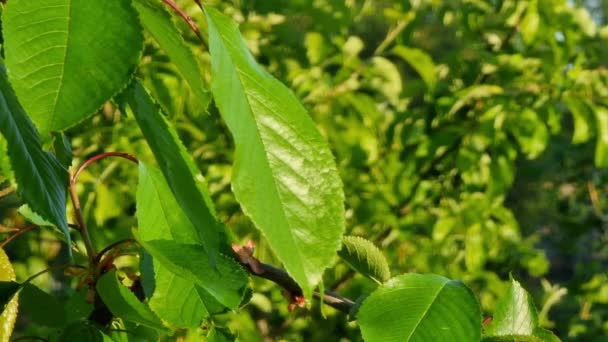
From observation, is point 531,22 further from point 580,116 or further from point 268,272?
point 268,272

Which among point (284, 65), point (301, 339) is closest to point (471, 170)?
point (284, 65)

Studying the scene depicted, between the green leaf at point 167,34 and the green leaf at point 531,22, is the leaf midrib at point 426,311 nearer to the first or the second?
the green leaf at point 167,34

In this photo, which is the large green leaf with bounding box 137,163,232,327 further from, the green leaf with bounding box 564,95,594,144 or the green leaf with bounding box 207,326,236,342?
the green leaf with bounding box 564,95,594,144

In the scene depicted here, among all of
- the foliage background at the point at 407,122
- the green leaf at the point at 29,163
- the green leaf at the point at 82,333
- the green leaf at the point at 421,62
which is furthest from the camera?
the foliage background at the point at 407,122

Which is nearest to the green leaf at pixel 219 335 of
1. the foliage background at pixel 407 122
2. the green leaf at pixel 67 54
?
the green leaf at pixel 67 54

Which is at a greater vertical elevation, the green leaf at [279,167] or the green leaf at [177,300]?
the green leaf at [279,167]

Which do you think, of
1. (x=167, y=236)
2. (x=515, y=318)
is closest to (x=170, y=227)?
(x=167, y=236)

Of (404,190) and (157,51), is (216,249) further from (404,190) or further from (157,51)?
(404,190)
